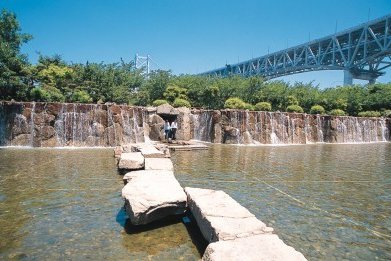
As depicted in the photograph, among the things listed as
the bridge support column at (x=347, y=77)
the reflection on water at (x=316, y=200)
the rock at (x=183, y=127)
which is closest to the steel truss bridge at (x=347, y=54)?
the bridge support column at (x=347, y=77)

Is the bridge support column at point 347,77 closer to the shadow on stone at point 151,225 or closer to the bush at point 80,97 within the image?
the bush at point 80,97

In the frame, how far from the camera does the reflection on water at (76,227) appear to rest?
3.92 metres

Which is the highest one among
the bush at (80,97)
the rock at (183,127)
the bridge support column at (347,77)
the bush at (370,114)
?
the bridge support column at (347,77)

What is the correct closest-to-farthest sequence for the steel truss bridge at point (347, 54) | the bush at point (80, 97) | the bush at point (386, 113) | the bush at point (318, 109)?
1. the bush at point (80, 97)
2. the bush at point (318, 109)
3. the bush at point (386, 113)
4. the steel truss bridge at point (347, 54)

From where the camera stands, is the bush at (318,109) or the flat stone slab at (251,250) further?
the bush at (318,109)

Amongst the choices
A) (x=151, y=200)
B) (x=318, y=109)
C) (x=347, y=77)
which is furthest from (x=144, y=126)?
(x=347, y=77)

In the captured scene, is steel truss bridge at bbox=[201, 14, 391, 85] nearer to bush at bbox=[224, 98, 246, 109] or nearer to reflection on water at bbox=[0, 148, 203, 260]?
bush at bbox=[224, 98, 246, 109]

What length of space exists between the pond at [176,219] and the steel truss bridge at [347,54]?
150 feet

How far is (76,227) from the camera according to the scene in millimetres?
4684

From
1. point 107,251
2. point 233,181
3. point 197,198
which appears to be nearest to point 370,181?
point 233,181

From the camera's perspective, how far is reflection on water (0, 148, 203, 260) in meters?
3.92

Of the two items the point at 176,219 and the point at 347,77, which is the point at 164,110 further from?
the point at 347,77

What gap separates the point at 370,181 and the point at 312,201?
11.3 ft

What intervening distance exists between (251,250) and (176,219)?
216 centimetres
